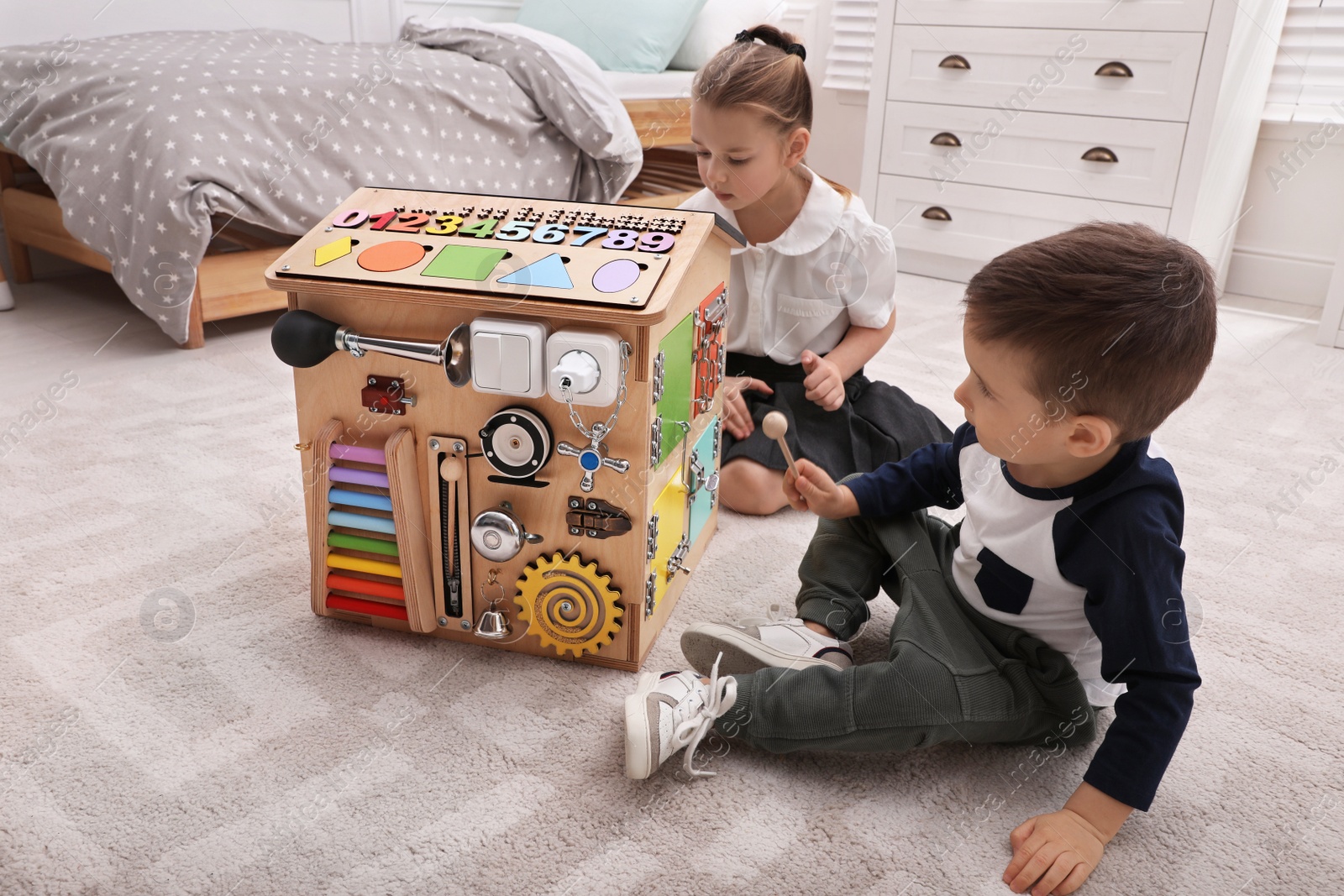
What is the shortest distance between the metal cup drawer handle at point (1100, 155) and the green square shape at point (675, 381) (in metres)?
1.71

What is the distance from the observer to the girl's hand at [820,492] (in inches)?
37.0

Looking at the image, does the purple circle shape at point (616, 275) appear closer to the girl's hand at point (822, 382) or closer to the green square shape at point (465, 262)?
the green square shape at point (465, 262)

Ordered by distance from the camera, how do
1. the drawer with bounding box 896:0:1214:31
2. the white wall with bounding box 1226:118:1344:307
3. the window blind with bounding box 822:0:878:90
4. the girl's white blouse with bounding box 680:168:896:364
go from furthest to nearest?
the window blind with bounding box 822:0:878:90 → the white wall with bounding box 1226:118:1344:307 → the drawer with bounding box 896:0:1214:31 → the girl's white blouse with bounding box 680:168:896:364

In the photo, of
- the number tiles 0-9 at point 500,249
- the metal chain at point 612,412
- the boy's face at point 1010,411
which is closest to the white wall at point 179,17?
the number tiles 0-9 at point 500,249

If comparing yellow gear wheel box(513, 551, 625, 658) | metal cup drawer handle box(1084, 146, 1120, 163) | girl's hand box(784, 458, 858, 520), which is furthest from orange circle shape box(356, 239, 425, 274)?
metal cup drawer handle box(1084, 146, 1120, 163)

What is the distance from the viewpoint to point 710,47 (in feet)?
9.09

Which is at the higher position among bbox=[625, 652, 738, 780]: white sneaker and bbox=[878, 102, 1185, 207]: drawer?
bbox=[878, 102, 1185, 207]: drawer

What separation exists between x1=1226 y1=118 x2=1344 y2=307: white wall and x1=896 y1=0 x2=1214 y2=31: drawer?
46 centimetres

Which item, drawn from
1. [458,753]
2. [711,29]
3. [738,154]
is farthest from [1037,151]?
[458,753]

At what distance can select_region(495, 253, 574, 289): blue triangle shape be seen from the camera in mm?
818

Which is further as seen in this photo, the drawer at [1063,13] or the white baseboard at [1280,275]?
the white baseboard at [1280,275]

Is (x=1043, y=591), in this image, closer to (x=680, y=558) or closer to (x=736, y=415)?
(x=680, y=558)

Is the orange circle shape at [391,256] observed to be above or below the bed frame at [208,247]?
above

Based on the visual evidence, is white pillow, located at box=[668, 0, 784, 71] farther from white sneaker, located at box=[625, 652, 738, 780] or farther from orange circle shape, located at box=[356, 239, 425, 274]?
white sneaker, located at box=[625, 652, 738, 780]
